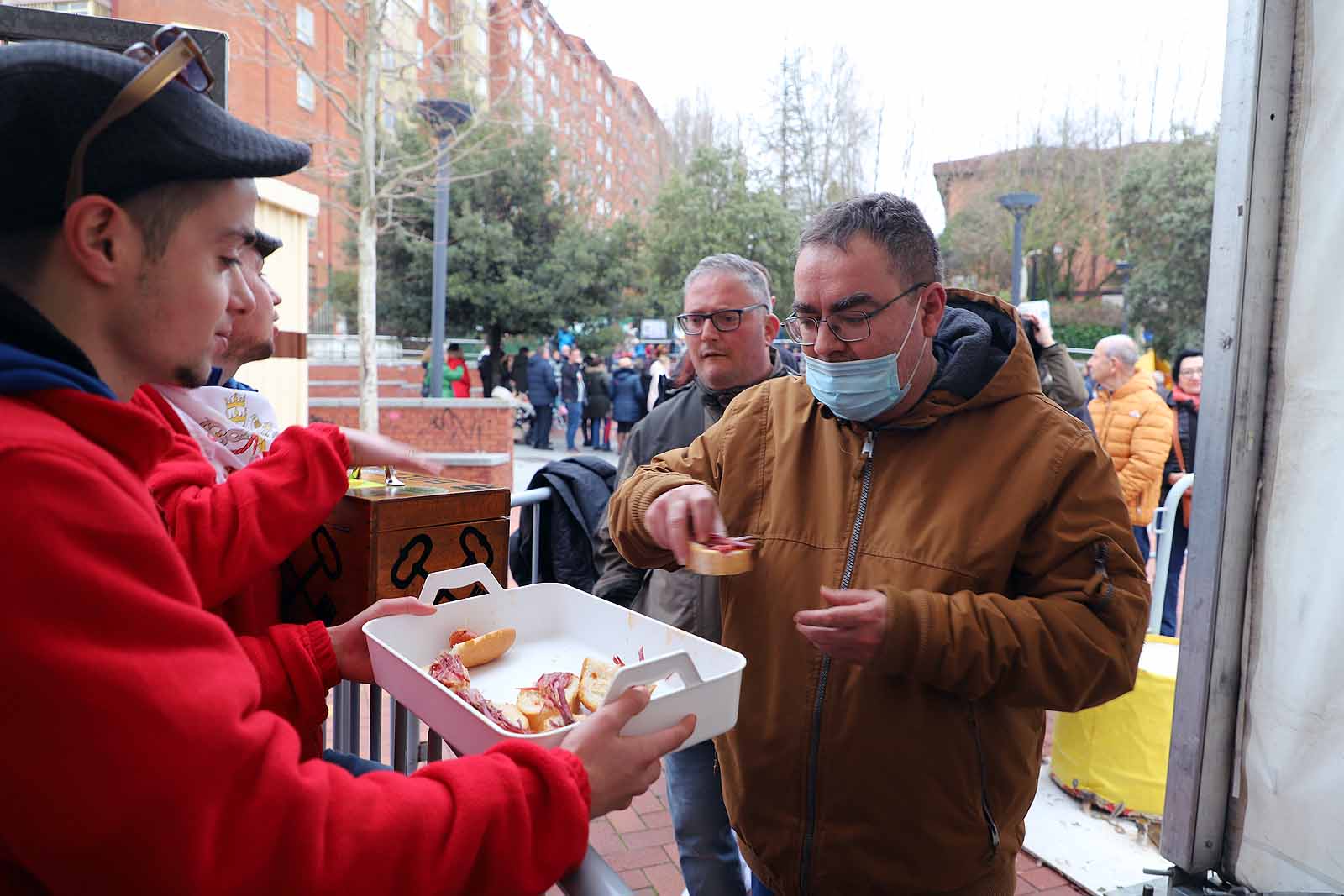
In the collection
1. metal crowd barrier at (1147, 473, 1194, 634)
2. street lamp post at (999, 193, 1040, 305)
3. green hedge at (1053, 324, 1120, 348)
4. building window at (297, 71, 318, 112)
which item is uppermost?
building window at (297, 71, 318, 112)

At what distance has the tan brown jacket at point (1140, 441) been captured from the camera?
6477 millimetres

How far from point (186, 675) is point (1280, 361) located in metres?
2.84

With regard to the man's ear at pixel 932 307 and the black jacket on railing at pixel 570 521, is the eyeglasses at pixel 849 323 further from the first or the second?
the black jacket on railing at pixel 570 521

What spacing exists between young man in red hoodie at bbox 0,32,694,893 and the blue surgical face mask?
1.14m

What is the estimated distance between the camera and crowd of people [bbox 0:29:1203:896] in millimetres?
855

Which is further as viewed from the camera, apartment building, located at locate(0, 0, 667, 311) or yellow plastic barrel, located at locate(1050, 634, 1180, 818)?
apartment building, located at locate(0, 0, 667, 311)

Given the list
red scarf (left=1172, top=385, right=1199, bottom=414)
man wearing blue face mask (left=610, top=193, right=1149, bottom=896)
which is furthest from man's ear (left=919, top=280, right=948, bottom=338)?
red scarf (left=1172, top=385, right=1199, bottom=414)

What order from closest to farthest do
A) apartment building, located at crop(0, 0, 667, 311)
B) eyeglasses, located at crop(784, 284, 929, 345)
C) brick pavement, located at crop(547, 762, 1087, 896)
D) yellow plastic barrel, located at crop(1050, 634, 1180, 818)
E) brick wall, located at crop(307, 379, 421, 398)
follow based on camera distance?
eyeglasses, located at crop(784, 284, 929, 345)
brick pavement, located at crop(547, 762, 1087, 896)
yellow plastic barrel, located at crop(1050, 634, 1180, 818)
apartment building, located at crop(0, 0, 667, 311)
brick wall, located at crop(307, 379, 421, 398)

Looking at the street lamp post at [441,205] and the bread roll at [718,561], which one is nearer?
the bread roll at [718,561]

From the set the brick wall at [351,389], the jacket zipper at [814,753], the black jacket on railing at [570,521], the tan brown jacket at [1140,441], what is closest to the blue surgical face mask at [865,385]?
the jacket zipper at [814,753]

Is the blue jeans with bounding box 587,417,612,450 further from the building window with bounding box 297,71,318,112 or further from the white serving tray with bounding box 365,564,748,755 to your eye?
the building window with bounding box 297,71,318,112

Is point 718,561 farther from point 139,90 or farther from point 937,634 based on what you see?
point 139,90

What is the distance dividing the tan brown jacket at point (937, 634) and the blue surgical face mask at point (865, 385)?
0.23 feet

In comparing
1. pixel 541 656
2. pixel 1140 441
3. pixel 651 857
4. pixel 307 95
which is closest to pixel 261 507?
pixel 541 656
